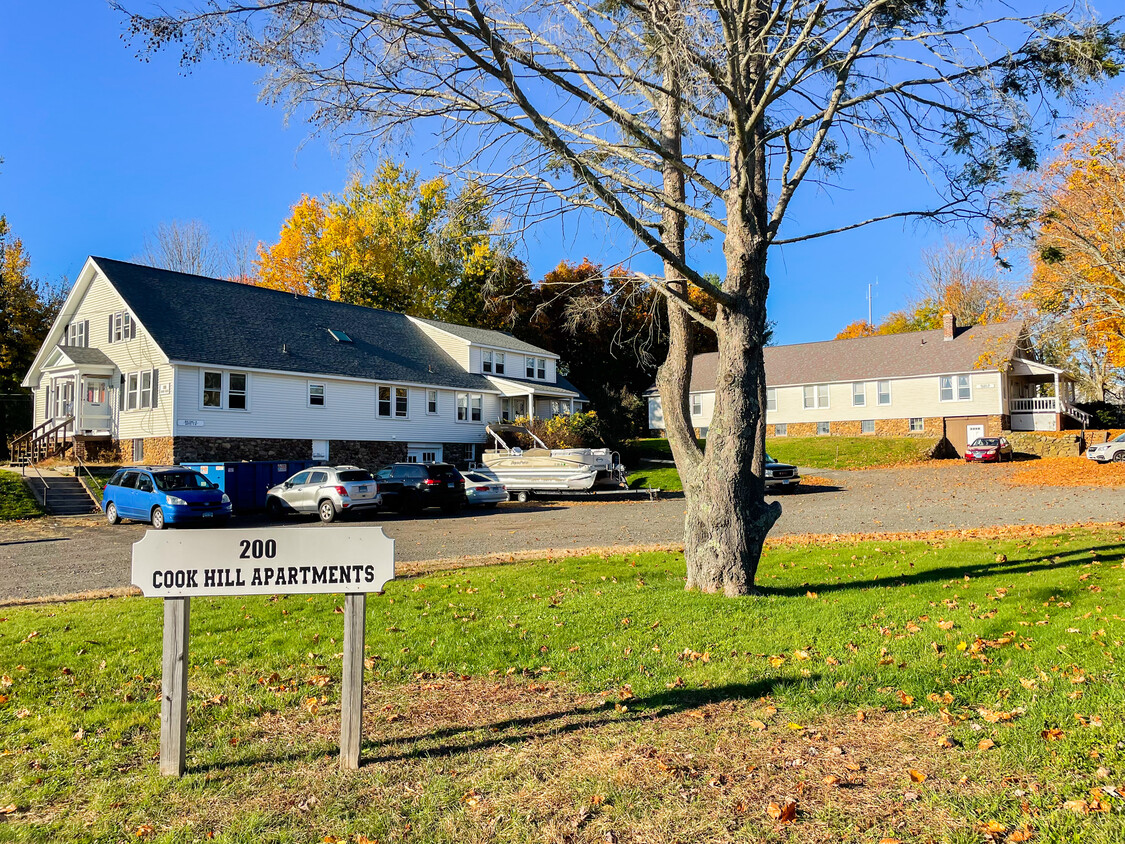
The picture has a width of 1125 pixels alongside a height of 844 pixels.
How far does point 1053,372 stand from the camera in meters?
44.4

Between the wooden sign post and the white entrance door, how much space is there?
32.0m

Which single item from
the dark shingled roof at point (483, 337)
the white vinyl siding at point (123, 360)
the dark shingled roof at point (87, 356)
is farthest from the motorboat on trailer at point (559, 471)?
the dark shingled roof at point (87, 356)

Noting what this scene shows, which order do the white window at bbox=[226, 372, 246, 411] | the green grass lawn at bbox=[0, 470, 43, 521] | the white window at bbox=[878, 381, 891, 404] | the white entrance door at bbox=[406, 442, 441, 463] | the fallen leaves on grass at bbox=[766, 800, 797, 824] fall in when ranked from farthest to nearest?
the white window at bbox=[878, 381, 891, 404], the white entrance door at bbox=[406, 442, 441, 463], the white window at bbox=[226, 372, 246, 411], the green grass lawn at bbox=[0, 470, 43, 521], the fallen leaves on grass at bbox=[766, 800, 797, 824]

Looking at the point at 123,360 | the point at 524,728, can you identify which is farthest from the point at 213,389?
the point at 524,728

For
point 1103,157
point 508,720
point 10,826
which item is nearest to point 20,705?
point 10,826

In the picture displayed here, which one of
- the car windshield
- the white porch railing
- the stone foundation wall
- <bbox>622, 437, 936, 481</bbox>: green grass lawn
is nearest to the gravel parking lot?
the car windshield

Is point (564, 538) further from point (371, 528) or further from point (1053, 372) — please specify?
point (1053, 372)

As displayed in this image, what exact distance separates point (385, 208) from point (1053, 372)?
40459 millimetres

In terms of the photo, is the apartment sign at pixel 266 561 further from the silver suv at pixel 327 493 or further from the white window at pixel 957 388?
the white window at pixel 957 388

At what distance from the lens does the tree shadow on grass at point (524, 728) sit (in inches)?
190

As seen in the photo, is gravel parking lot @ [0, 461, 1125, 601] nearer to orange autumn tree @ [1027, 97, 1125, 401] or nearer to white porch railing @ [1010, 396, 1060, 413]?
orange autumn tree @ [1027, 97, 1125, 401]

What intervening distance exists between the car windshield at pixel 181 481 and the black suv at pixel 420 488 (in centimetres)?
478

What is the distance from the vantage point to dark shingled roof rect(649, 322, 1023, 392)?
46750 millimetres

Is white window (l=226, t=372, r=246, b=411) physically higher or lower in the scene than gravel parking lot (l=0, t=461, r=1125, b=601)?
higher
